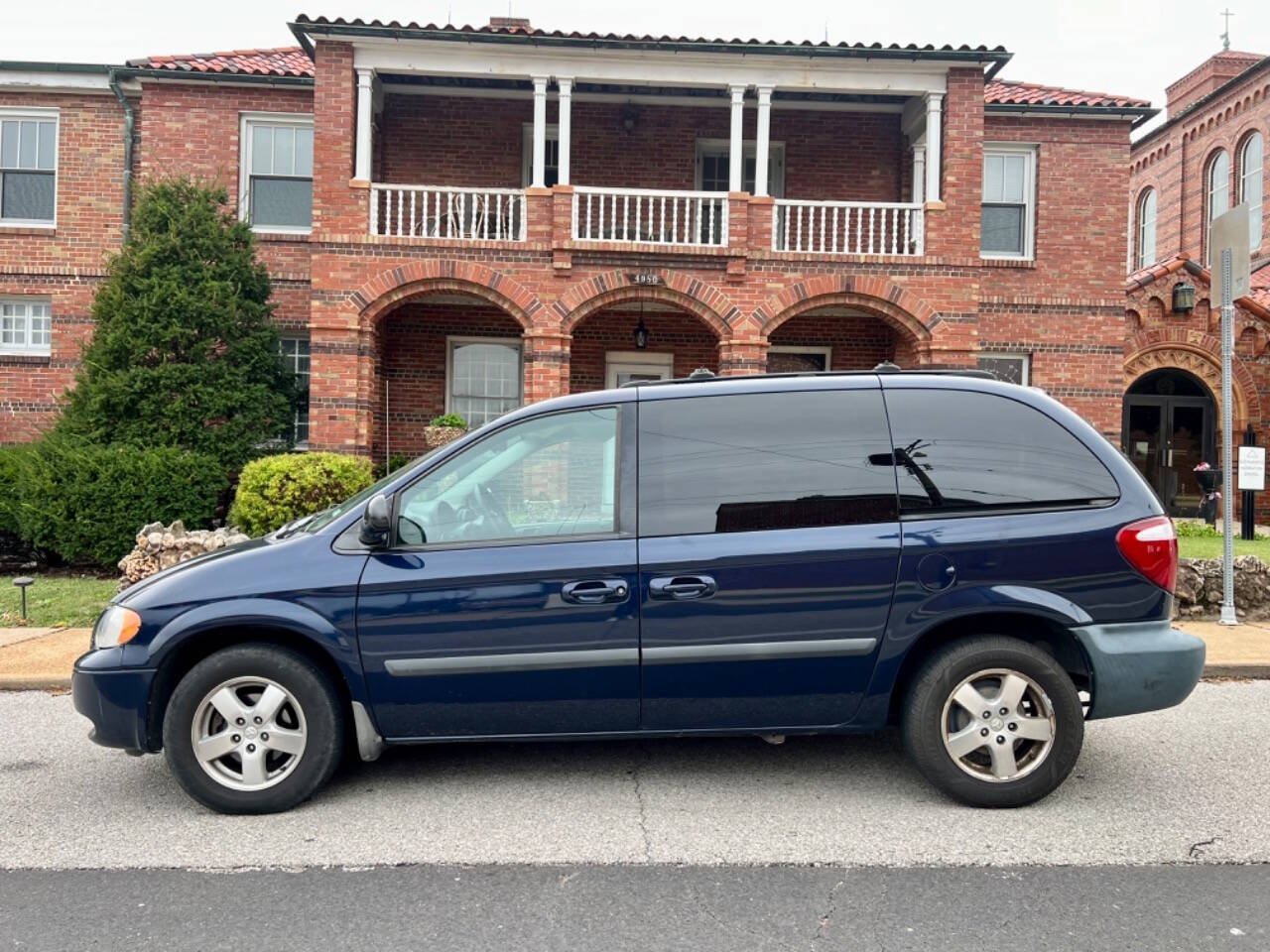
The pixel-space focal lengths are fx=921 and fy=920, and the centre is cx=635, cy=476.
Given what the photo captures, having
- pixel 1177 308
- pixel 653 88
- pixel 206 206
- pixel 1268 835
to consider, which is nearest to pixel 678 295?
pixel 653 88

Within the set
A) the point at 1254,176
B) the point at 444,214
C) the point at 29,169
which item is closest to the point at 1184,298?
the point at 1254,176

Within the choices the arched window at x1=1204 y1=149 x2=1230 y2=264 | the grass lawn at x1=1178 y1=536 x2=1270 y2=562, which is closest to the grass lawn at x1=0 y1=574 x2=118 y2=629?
the grass lawn at x1=1178 y1=536 x2=1270 y2=562

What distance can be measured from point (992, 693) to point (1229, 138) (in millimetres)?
25108

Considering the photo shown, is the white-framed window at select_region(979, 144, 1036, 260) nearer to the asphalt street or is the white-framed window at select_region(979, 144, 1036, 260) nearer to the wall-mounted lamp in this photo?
the wall-mounted lamp

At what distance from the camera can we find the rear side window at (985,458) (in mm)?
4125

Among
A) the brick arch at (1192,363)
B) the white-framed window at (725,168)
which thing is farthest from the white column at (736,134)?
the brick arch at (1192,363)

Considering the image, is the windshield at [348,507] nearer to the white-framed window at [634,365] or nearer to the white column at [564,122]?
the white column at [564,122]

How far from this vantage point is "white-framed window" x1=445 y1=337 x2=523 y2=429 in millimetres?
15492

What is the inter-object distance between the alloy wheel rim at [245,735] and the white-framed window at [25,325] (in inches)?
564

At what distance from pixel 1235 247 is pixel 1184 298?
10082mm

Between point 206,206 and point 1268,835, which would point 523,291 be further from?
point 1268,835

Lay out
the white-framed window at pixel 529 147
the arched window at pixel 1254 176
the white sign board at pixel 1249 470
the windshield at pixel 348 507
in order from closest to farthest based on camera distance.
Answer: the windshield at pixel 348 507, the white sign board at pixel 1249 470, the white-framed window at pixel 529 147, the arched window at pixel 1254 176

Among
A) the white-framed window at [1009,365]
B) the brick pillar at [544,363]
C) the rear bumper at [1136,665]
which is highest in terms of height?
the white-framed window at [1009,365]

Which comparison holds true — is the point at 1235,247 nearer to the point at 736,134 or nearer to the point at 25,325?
the point at 736,134
